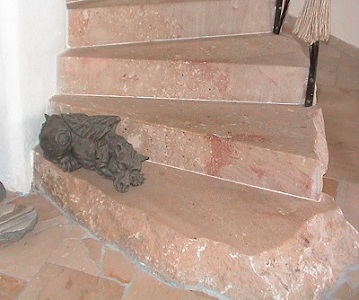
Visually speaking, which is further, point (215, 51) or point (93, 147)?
point (215, 51)

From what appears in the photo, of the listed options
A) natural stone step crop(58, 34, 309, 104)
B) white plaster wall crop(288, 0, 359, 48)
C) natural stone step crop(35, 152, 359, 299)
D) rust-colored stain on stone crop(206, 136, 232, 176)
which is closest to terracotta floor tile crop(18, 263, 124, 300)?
natural stone step crop(35, 152, 359, 299)

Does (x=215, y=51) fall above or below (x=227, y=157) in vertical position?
above

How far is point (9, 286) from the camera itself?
1399 millimetres

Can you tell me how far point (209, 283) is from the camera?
1.41 m

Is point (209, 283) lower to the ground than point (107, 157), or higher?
lower

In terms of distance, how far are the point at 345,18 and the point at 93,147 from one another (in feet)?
5.83

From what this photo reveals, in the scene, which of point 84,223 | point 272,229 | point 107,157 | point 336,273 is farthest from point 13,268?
point 336,273

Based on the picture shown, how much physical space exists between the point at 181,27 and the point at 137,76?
30 cm

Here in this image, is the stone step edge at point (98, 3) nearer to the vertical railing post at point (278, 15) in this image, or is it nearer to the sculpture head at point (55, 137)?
the vertical railing post at point (278, 15)

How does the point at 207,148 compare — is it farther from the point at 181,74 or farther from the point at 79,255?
the point at 79,255

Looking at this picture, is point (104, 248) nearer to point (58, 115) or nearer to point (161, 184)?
point (161, 184)

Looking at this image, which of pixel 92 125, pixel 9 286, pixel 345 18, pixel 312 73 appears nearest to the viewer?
pixel 9 286

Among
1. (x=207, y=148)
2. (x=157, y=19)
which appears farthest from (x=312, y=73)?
(x=157, y=19)

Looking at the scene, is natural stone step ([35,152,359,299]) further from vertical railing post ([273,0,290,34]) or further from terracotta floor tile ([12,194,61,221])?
vertical railing post ([273,0,290,34])
